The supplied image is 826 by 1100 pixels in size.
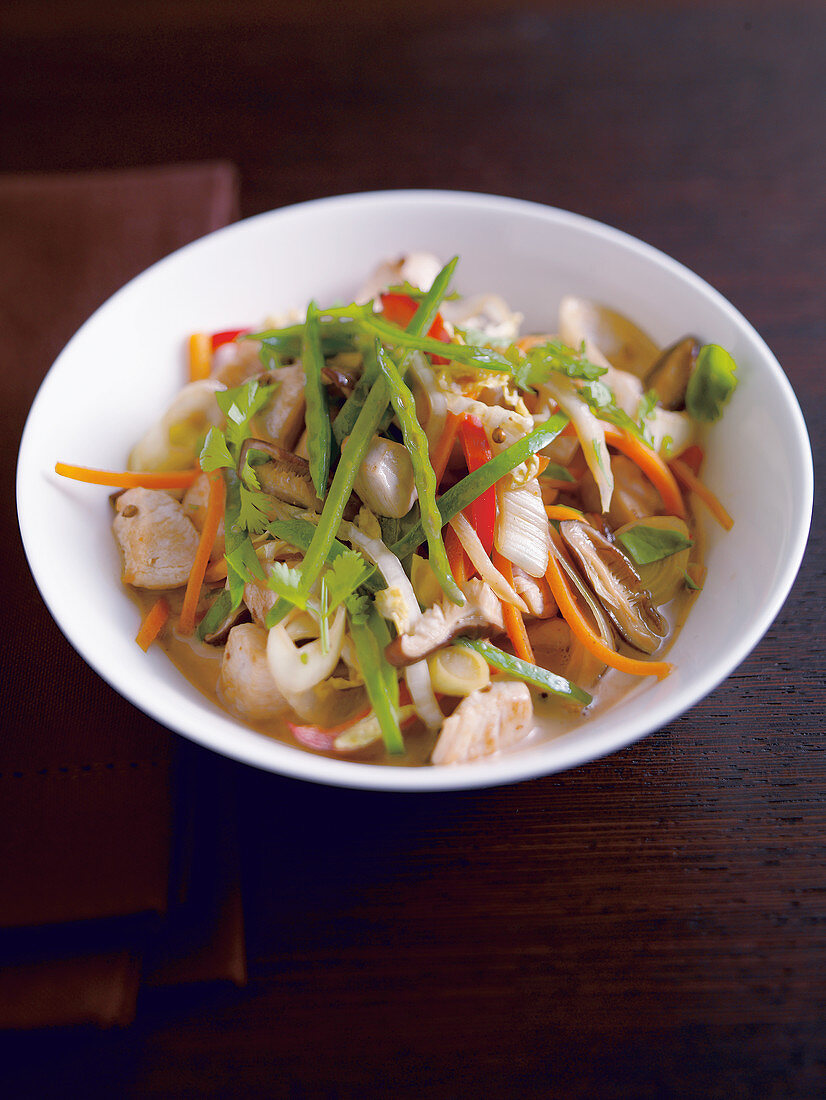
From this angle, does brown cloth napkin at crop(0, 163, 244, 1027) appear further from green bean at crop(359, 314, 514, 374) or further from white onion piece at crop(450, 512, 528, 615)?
green bean at crop(359, 314, 514, 374)

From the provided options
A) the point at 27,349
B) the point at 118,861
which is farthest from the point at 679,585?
the point at 27,349

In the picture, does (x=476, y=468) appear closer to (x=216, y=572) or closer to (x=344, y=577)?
(x=344, y=577)

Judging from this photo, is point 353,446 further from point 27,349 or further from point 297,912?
point 27,349

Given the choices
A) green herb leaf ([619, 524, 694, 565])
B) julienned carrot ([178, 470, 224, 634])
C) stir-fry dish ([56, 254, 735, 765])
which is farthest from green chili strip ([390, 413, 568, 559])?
julienned carrot ([178, 470, 224, 634])

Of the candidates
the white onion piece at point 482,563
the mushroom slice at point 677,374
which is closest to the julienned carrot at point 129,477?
the white onion piece at point 482,563

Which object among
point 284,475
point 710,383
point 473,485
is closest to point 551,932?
point 473,485

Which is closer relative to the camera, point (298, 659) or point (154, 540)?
point (298, 659)
